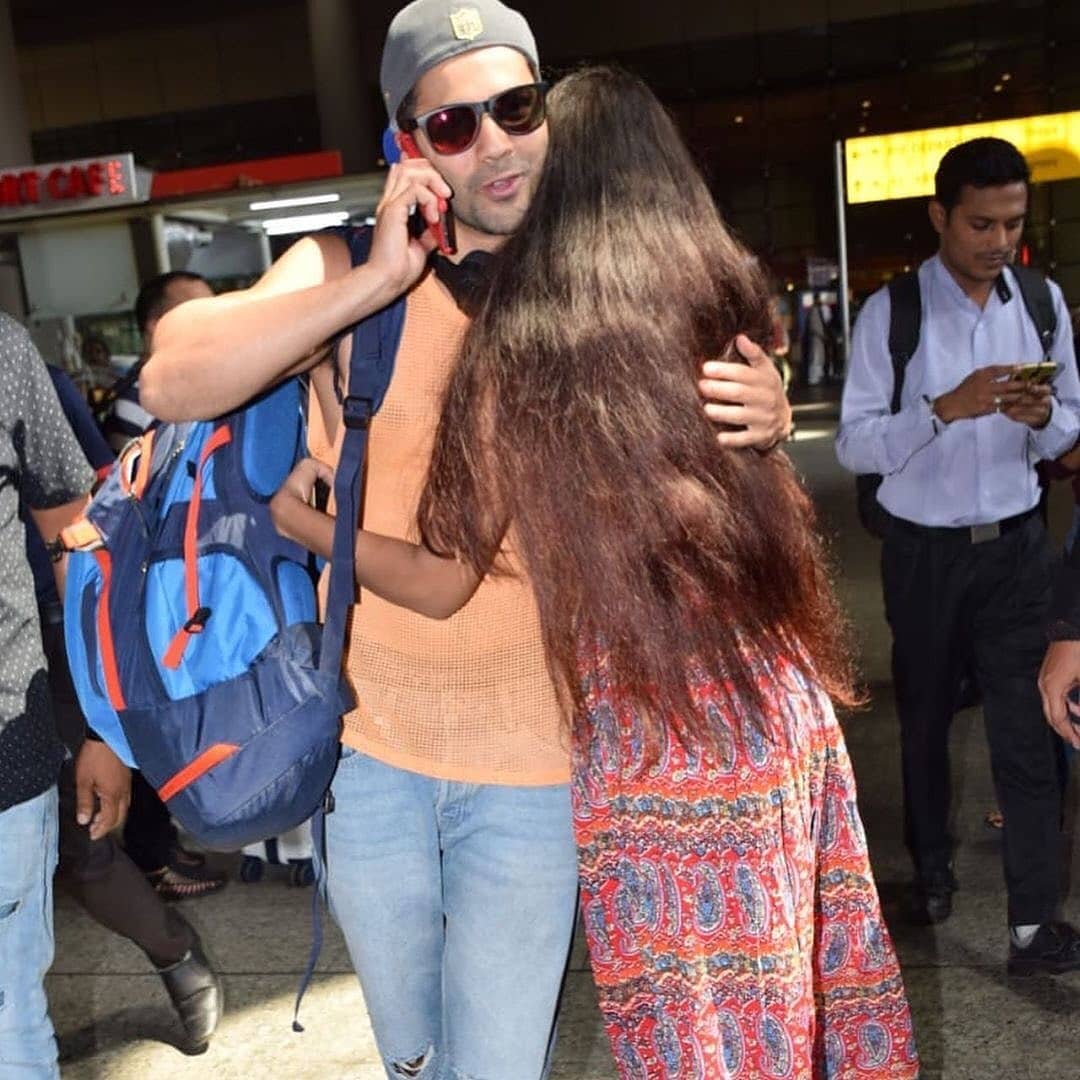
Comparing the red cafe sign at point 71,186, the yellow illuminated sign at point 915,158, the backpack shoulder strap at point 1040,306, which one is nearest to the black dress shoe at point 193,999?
the backpack shoulder strap at point 1040,306

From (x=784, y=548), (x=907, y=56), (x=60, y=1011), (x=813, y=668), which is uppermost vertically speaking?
(x=907, y=56)

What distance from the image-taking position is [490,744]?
1913mm

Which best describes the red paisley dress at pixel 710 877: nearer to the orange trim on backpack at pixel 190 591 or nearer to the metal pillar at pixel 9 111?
the orange trim on backpack at pixel 190 591

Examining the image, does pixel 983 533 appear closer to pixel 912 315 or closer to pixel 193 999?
pixel 912 315

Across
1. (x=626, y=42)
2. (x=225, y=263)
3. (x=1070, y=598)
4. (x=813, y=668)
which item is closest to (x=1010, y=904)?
(x=1070, y=598)

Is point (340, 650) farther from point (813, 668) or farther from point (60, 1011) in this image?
point (60, 1011)

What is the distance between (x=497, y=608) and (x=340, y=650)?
0.22 meters

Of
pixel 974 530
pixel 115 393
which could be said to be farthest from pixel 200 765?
pixel 115 393

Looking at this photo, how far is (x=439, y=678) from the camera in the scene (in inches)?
75.1

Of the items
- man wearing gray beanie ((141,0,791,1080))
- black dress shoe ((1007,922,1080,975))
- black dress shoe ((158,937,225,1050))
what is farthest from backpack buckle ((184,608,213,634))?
black dress shoe ((1007,922,1080,975))

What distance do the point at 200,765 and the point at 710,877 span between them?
2.29ft

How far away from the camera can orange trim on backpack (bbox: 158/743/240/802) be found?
182 cm

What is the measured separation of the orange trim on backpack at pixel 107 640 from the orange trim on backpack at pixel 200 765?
13 cm

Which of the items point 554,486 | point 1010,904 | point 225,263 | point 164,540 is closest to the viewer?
point 554,486
